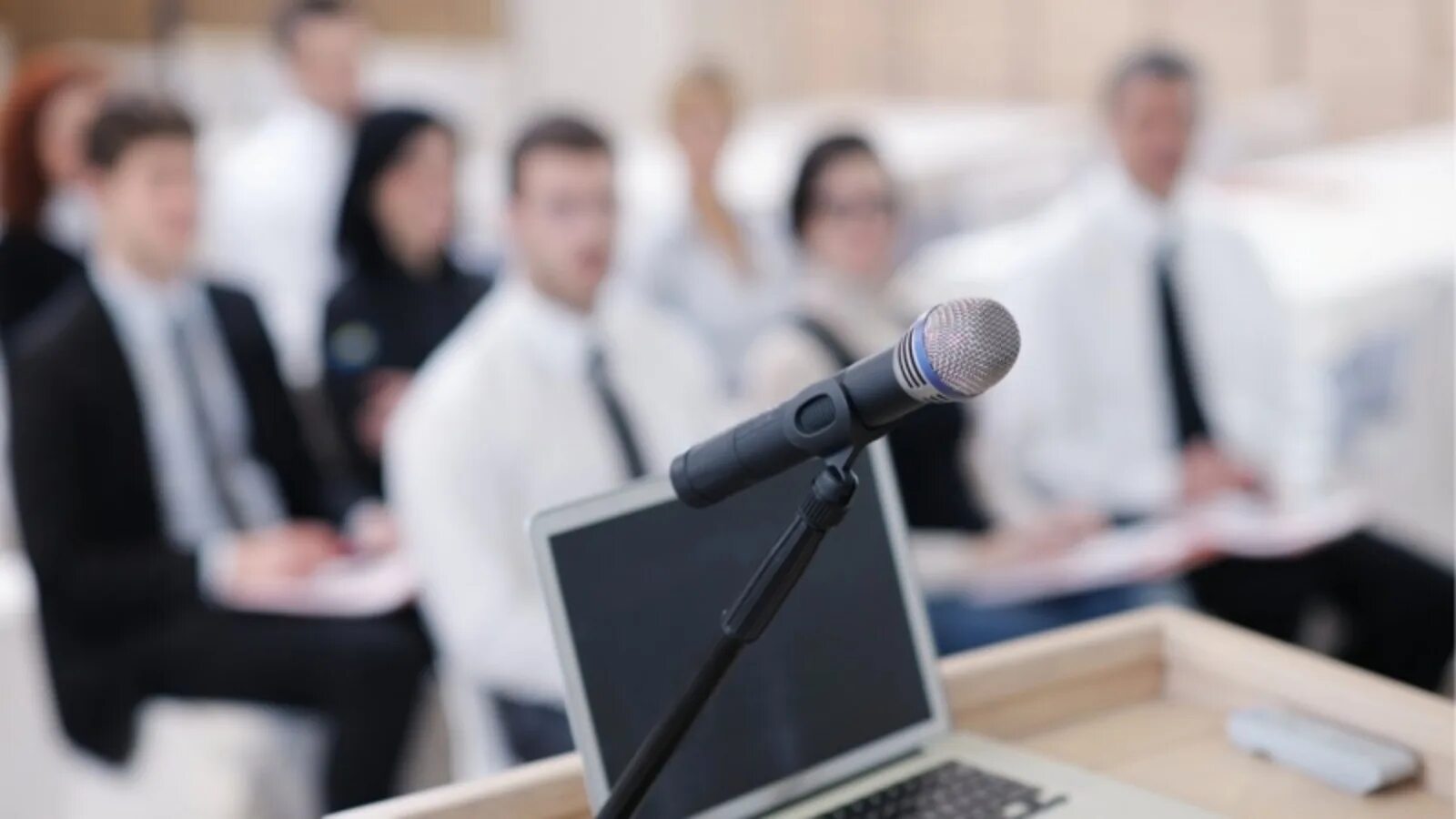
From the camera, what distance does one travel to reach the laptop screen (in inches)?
40.7

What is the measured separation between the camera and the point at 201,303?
2.48 metres

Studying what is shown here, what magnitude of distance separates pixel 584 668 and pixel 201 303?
165 centimetres

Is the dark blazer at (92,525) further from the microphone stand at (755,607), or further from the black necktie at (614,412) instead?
the microphone stand at (755,607)

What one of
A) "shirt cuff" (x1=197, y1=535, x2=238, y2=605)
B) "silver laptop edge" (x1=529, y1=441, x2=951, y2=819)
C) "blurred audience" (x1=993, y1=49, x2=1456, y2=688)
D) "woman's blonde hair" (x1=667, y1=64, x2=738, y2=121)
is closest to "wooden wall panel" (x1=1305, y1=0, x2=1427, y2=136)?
"woman's blonde hair" (x1=667, y1=64, x2=738, y2=121)

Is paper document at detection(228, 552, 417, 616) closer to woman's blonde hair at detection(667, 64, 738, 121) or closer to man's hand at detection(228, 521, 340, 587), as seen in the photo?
man's hand at detection(228, 521, 340, 587)

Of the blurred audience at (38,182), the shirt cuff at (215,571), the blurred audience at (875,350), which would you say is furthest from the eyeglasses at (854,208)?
the blurred audience at (38,182)

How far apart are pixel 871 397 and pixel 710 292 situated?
109 inches

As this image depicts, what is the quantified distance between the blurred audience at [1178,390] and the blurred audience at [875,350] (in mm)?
201

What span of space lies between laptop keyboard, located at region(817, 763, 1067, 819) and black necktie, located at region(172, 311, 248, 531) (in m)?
1.55

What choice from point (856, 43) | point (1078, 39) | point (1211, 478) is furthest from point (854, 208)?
point (856, 43)

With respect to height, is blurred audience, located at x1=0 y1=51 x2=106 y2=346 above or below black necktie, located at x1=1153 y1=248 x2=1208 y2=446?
above

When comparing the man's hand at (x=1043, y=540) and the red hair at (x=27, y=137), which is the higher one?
the red hair at (x=27, y=137)

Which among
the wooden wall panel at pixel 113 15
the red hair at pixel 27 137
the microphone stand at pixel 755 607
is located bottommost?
the microphone stand at pixel 755 607

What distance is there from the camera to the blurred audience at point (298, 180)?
3.77m
